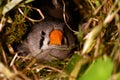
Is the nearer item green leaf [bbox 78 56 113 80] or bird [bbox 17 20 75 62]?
green leaf [bbox 78 56 113 80]

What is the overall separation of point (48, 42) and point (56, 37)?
11 cm

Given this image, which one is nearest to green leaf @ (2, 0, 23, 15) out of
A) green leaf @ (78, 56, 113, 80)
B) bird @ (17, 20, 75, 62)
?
bird @ (17, 20, 75, 62)

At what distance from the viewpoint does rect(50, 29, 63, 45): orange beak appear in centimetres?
224

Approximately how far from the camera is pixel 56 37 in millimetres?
2246

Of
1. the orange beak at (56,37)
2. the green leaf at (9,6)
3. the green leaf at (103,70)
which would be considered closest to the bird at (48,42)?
the orange beak at (56,37)

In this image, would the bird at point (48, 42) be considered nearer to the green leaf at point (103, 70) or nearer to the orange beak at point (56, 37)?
the orange beak at point (56, 37)

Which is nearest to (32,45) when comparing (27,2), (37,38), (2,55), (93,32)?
(37,38)

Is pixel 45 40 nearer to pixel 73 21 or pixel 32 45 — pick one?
pixel 32 45

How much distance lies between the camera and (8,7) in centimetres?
204

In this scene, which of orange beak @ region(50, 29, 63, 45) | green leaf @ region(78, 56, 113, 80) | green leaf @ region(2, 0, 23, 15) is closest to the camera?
green leaf @ region(78, 56, 113, 80)

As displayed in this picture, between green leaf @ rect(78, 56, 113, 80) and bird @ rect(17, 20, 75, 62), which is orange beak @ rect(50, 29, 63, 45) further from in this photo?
green leaf @ rect(78, 56, 113, 80)

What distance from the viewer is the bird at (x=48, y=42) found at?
2.29m

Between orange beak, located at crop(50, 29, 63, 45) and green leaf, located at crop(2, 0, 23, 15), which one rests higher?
green leaf, located at crop(2, 0, 23, 15)

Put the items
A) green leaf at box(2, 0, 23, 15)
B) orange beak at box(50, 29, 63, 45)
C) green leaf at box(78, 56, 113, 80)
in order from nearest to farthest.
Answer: green leaf at box(78, 56, 113, 80) < green leaf at box(2, 0, 23, 15) < orange beak at box(50, 29, 63, 45)
